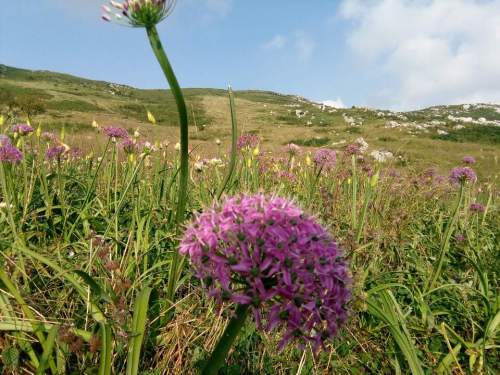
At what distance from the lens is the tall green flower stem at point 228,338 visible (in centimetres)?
134

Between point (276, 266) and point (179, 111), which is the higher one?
point (179, 111)

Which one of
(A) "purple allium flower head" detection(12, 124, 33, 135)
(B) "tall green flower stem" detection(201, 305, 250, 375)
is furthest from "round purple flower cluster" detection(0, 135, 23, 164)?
(B) "tall green flower stem" detection(201, 305, 250, 375)

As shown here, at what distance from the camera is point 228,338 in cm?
138

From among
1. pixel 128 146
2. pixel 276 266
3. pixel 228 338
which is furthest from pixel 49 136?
pixel 276 266

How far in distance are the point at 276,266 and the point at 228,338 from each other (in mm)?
326

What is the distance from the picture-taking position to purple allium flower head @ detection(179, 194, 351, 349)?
4.22 feet

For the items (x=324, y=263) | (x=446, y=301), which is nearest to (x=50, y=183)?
(x=324, y=263)

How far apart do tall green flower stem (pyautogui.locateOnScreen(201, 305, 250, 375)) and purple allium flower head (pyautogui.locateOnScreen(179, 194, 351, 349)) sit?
59 millimetres

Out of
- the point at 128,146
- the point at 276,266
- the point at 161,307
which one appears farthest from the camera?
the point at 128,146

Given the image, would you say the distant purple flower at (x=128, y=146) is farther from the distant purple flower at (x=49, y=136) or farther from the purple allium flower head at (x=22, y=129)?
the distant purple flower at (x=49, y=136)

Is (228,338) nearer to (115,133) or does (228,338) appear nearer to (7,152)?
(7,152)

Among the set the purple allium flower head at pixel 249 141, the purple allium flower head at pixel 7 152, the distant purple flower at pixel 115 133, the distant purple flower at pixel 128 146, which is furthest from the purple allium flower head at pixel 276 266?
the purple allium flower head at pixel 249 141

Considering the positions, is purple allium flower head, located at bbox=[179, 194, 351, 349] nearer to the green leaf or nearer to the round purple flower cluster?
the green leaf

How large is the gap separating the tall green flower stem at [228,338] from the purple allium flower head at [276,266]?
0.06 meters
